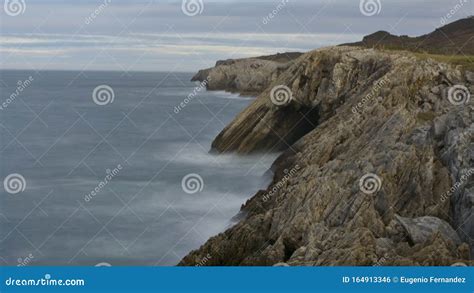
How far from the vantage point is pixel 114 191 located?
5100 centimetres

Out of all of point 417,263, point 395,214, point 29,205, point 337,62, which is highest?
point 337,62

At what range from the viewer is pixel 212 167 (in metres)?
60.1

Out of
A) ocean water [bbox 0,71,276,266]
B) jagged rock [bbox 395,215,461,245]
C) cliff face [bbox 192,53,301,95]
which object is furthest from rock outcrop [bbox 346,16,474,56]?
jagged rock [bbox 395,215,461,245]

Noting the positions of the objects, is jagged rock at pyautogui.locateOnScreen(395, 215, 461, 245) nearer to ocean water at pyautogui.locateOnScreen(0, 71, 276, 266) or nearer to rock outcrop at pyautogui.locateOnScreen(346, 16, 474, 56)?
ocean water at pyautogui.locateOnScreen(0, 71, 276, 266)

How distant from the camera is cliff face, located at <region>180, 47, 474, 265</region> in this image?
1217 inches

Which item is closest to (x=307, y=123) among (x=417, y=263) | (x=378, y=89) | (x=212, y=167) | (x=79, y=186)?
(x=212, y=167)

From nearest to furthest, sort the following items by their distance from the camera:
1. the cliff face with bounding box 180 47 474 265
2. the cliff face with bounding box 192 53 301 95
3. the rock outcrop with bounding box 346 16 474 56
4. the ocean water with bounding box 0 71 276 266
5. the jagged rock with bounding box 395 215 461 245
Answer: the cliff face with bounding box 180 47 474 265, the jagged rock with bounding box 395 215 461 245, the ocean water with bounding box 0 71 276 266, the rock outcrop with bounding box 346 16 474 56, the cliff face with bounding box 192 53 301 95

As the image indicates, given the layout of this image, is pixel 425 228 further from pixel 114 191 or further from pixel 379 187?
pixel 114 191

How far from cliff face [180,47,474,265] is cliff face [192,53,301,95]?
85097mm

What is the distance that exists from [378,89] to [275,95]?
58.4 ft

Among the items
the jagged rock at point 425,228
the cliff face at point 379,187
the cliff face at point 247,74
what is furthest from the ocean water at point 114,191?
the cliff face at point 247,74

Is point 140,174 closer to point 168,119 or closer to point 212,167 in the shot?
point 212,167

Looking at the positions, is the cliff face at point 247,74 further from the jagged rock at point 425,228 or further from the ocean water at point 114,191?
the jagged rock at point 425,228

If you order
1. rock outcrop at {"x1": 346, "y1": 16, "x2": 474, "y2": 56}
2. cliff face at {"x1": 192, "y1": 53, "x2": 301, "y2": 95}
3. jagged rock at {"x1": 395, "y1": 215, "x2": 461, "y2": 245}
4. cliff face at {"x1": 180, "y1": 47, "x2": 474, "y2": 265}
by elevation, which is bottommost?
jagged rock at {"x1": 395, "y1": 215, "x2": 461, "y2": 245}
